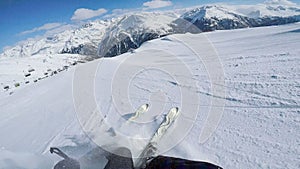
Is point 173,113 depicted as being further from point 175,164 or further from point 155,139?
point 175,164

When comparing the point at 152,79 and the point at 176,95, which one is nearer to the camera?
the point at 176,95

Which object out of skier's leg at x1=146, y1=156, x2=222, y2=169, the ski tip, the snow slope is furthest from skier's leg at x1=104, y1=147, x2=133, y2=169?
the ski tip

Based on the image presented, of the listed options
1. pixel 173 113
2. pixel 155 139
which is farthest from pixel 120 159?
pixel 173 113

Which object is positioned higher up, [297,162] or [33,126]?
[297,162]

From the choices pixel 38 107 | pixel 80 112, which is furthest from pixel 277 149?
pixel 38 107

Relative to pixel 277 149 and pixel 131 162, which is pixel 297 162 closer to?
pixel 277 149

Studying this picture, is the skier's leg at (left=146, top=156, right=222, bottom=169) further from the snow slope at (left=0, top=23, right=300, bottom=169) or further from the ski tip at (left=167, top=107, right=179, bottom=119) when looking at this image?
the ski tip at (left=167, top=107, right=179, bottom=119)
